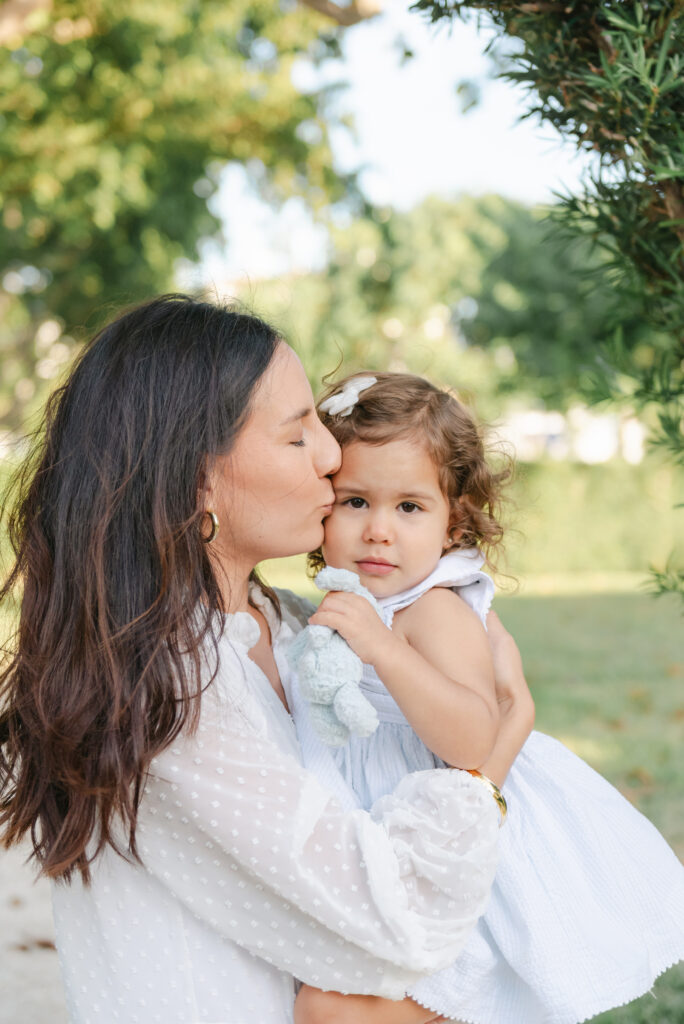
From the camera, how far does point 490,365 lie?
3075cm

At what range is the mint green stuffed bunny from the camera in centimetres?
171

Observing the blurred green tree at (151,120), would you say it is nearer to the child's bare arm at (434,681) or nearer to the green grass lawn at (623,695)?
the green grass lawn at (623,695)

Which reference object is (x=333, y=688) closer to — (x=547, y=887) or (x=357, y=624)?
(x=357, y=624)

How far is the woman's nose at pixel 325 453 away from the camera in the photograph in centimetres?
206

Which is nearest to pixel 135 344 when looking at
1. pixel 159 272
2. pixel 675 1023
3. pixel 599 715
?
pixel 675 1023

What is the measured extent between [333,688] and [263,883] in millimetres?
377

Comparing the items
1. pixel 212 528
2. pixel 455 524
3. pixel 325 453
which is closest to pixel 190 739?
pixel 212 528

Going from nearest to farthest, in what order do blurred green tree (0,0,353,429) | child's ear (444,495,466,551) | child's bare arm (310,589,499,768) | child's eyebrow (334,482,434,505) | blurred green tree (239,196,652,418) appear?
1. child's bare arm (310,589,499,768)
2. child's eyebrow (334,482,434,505)
3. child's ear (444,495,466,551)
4. blurred green tree (0,0,353,429)
5. blurred green tree (239,196,652,418)

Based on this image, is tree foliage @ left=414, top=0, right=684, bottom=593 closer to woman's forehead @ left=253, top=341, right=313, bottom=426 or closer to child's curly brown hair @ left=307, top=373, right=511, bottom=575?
child's curly brown hair @ left=307, top=373, right=511, bottom=575

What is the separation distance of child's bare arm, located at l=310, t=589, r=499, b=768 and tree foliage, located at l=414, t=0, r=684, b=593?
0.57 meters

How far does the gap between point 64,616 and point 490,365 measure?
2981 cm

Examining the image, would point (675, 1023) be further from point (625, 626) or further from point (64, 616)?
point (625, 626)

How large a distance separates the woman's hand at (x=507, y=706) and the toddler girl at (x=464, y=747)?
111 millimetres

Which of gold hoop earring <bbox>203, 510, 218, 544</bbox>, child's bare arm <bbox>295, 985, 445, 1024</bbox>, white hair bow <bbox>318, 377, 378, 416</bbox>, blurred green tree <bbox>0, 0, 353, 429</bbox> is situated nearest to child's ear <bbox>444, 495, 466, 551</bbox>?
white hair bow <bbox>318, 377, 378, 416</bbox>
